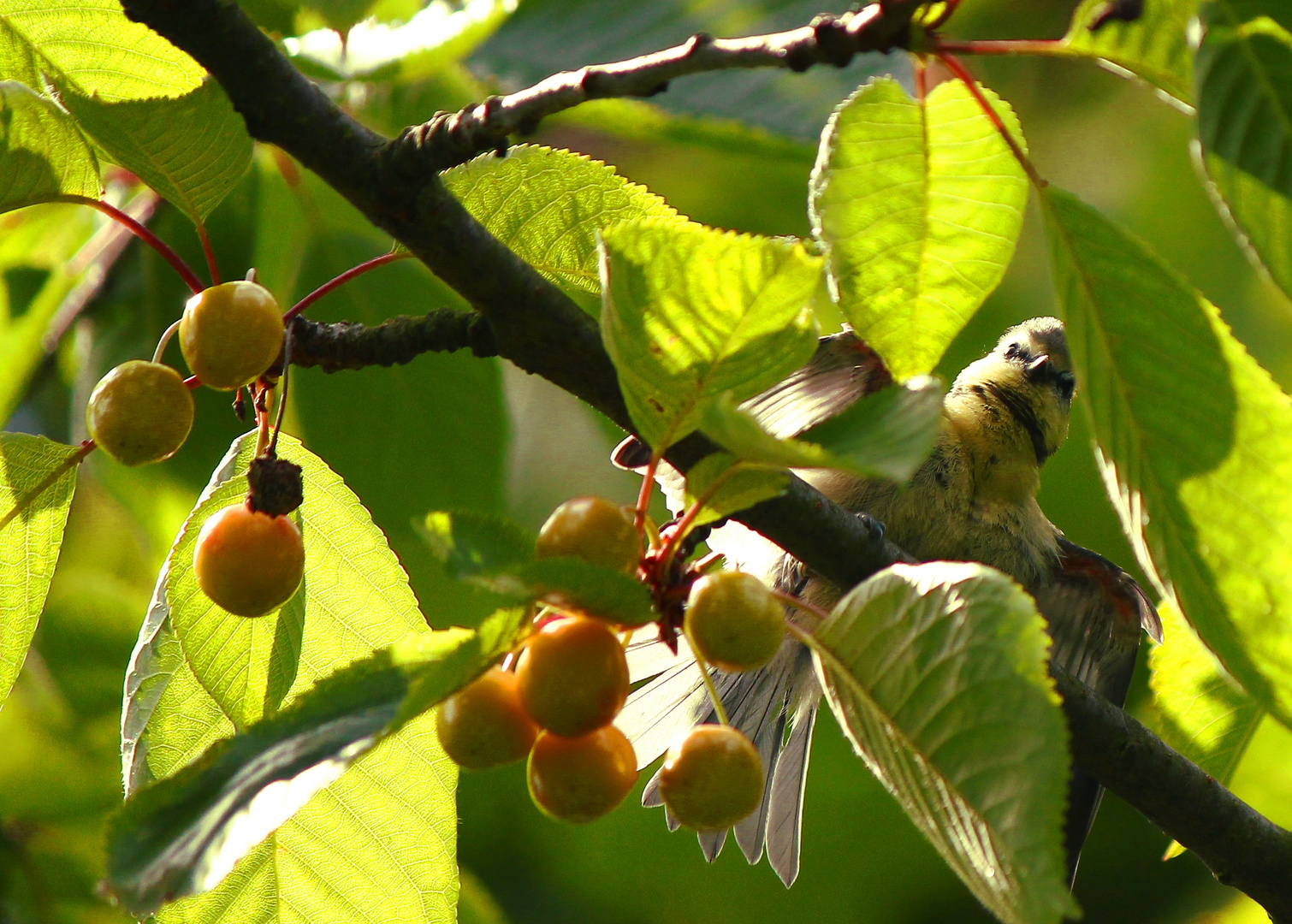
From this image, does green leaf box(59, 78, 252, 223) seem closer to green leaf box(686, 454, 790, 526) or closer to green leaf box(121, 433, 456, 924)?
green leaf box(121, 433, 456, 924)

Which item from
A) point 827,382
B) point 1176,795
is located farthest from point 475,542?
point 827,382

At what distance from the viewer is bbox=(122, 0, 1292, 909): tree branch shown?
805mm

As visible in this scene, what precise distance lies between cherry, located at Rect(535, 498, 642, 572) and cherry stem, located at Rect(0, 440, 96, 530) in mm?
498

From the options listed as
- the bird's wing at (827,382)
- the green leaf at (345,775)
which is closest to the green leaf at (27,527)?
the green leaf at (345,775)

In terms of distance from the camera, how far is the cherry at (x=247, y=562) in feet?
2.97

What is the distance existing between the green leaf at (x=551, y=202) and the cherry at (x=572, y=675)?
459 millimetres

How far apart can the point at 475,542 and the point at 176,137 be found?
Result: 49 cm

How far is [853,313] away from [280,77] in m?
0.50

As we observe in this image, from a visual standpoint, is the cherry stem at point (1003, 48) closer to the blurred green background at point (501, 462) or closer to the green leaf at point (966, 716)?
the green leaf at point (966, 716)

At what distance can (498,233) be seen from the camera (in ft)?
3.76

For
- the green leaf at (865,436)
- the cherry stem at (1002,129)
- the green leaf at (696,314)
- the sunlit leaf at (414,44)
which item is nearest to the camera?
the green leaf at (865,436)

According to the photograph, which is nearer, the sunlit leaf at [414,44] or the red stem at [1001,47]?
the red stem at [1001,47]

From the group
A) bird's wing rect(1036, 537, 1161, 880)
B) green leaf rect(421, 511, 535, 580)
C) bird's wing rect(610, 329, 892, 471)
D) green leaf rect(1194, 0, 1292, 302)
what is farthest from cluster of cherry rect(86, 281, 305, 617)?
bird's wing rect(1036, 537, 1161, 880)

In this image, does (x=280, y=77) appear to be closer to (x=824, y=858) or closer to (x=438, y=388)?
(x=438, y=388)
